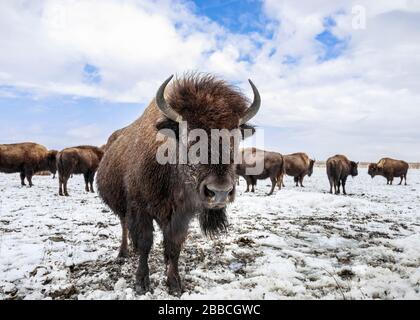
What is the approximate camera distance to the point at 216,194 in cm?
267

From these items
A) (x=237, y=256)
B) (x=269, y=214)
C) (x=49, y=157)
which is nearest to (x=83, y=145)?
(x=49, y=157)

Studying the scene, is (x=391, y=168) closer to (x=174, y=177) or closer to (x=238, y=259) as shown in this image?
(x=238, y=259)

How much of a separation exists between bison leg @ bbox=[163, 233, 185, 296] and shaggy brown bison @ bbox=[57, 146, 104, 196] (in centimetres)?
1099

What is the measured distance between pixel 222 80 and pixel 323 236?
418 centimetres

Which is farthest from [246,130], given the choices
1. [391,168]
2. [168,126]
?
[391,168]

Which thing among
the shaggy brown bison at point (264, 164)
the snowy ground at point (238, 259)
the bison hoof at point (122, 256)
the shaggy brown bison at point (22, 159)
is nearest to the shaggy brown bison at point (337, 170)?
the shaggy brown bison at point (264, 164)

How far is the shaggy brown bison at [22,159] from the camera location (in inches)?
658

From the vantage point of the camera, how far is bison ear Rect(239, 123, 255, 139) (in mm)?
3469

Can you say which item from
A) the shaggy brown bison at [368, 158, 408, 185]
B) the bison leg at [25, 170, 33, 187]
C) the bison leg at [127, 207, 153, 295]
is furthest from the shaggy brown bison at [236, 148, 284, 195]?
the shaggy brown bison at [368, 158, 408, 185]

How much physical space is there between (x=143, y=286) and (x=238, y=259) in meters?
1.68

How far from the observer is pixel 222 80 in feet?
11.8

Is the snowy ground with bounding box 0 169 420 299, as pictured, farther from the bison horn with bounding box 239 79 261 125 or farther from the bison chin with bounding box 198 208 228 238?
the bison horn with bounding box 239 79 261 125

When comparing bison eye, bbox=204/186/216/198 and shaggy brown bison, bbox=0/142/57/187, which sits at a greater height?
shaggy brown bison, bbox=0/142/57/187

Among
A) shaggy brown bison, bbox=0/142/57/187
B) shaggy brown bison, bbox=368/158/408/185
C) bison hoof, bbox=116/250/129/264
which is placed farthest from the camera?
shaggy brown bison, bbox=368/158/408/185
